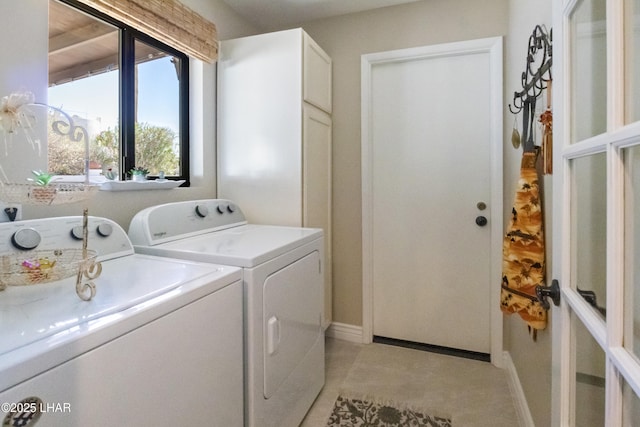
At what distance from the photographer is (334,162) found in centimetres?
254

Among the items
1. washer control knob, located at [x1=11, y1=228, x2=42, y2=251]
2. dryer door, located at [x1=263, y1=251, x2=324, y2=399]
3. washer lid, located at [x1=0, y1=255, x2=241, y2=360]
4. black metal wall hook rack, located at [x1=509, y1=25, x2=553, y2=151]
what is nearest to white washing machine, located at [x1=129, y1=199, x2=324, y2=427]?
dryer door, located at [x1=263, y1=251, x2=324, y2=399]

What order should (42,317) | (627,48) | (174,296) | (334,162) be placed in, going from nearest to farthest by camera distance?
(627,48)
(42,317)
(174,296)
(334,162)

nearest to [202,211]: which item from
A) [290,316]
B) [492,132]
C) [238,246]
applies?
[238,246]

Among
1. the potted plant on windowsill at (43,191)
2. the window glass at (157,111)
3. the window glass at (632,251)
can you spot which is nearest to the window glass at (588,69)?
the window glass at (632,251)

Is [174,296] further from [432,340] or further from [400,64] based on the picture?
[400,64]

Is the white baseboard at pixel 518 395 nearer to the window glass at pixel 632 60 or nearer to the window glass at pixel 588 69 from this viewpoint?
the window glass at pixel 588 69

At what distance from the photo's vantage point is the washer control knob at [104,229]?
1246mm

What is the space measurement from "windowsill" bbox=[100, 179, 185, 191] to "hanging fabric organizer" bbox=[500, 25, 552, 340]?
5.60ft

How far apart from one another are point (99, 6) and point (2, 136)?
68 centimetres

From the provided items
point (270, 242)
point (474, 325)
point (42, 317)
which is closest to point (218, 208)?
point (270, 242)

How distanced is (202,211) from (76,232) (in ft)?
2.11

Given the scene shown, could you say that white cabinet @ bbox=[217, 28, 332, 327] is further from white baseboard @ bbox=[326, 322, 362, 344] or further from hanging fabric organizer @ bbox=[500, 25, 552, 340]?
hanging fabric organizer @ bbox=[500, 25, 552, 340]

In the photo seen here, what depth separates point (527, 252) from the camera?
1.38 metres

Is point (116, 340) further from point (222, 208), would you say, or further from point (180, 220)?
point (222, 208)
